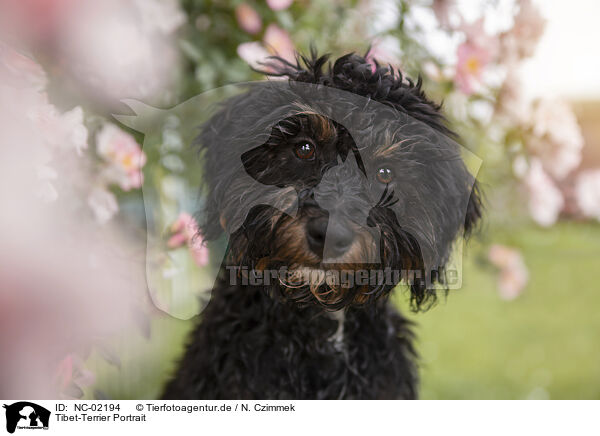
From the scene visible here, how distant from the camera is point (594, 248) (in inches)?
91.9

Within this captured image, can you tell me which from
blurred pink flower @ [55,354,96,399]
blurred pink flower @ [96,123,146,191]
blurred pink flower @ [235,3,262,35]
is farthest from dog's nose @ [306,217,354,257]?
blurred pink flower @ [235,3,262,35]

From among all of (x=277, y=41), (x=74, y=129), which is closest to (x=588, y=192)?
(x=277, y=41)

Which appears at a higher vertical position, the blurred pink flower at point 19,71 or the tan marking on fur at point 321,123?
the blurred pink flower at point 19,71

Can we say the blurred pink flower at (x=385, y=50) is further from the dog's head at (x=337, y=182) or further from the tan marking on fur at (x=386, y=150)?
the tan marking on fur at (x=386, y=150)

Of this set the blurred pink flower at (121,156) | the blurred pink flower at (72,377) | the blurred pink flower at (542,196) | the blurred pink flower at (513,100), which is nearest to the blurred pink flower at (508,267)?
the blurred pink flower at (542,196)

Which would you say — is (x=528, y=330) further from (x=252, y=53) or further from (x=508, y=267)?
(x=252, y=53)

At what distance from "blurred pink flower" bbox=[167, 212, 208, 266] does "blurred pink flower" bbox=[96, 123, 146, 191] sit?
209mm

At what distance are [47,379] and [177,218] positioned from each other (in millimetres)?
668

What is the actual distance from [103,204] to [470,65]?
1.48 meters

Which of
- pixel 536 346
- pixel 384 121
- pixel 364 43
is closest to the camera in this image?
pixel 384 121

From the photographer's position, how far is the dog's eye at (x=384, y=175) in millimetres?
1430

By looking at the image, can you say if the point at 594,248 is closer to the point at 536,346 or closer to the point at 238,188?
the point at 536,346
